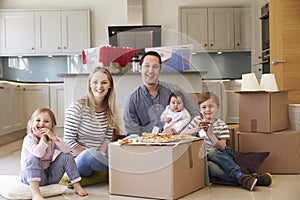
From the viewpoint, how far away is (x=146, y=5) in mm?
6875

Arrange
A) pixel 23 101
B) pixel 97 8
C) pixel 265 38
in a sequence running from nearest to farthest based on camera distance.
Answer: pixel 265 38, pixel 23 101, pixel 97 8

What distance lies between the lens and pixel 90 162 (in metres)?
2.54

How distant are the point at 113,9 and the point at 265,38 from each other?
2767 mm

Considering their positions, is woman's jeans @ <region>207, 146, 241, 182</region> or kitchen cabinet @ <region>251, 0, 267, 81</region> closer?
woman's jeans @ <region>207, 146, 241, 182</region>

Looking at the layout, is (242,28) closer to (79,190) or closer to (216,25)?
(216,25)

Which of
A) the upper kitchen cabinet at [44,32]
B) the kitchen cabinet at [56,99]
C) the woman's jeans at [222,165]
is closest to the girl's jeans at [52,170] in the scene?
the woman's jeans at [222,165]

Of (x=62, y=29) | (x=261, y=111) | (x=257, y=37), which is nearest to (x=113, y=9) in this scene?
(x=62, y=29)

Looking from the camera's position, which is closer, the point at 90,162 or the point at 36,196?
the point at 36,196

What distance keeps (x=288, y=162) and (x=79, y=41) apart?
180 inches

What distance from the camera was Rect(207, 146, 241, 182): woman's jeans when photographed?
2527 millimetres

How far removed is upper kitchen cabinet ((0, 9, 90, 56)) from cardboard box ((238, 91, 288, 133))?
13.7 ft

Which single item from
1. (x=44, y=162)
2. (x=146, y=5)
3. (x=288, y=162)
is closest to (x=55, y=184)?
(x=44, y=162)

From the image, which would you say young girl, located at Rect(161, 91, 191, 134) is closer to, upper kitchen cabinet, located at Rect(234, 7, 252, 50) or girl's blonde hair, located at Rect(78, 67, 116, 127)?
girl's blonde hair, located at Rect(78, 67, 116, 127)

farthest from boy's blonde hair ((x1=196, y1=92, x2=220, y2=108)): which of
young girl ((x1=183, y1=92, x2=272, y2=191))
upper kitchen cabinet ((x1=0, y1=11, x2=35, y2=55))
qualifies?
upper kitchen cabinet ((x1=0, y1=11, x2=35, y2=55))
